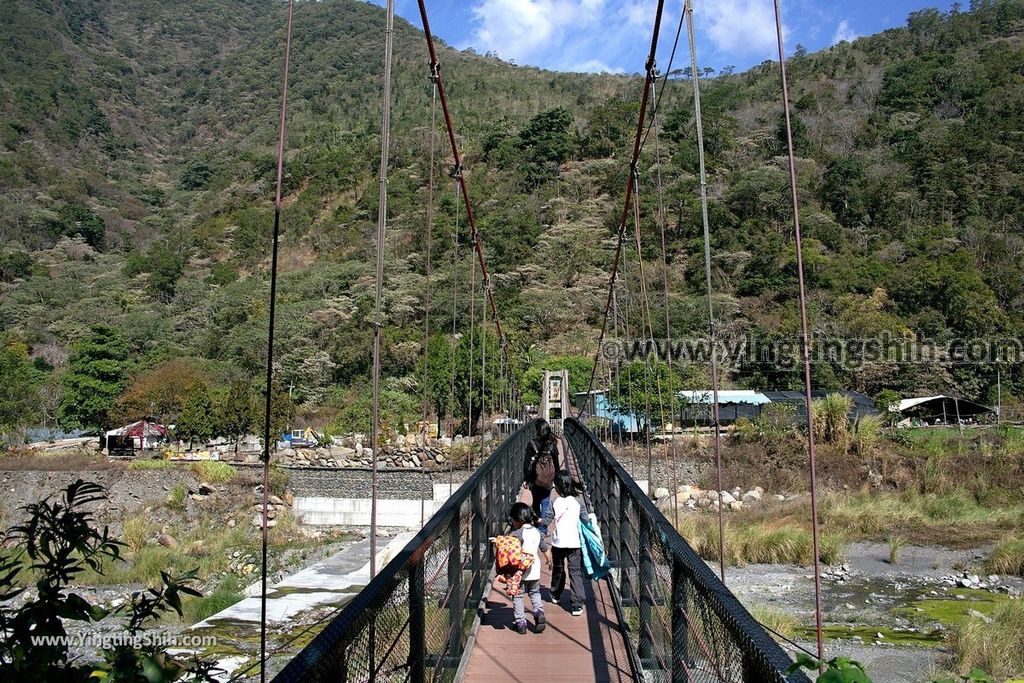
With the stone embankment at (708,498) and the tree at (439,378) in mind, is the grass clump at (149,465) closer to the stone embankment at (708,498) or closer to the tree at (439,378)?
the tree at (439,378)

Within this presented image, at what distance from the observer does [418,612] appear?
6.22 ft

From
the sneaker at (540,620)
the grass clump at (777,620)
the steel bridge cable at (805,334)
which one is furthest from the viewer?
the grass clump at (777,620)

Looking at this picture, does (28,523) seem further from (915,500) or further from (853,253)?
(853,253)

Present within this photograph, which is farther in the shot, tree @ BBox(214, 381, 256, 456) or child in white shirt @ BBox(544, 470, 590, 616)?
tree @ BBox(214, 381, 256, 456)

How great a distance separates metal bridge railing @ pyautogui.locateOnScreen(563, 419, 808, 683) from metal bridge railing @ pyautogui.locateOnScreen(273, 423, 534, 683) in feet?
2.05

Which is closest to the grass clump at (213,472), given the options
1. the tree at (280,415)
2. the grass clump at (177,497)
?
the grass clump at (177,497)

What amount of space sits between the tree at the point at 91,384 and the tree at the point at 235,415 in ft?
19.7

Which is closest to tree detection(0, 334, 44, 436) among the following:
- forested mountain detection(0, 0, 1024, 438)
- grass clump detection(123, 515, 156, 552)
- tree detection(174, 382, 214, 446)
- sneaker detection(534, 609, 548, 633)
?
forested mountain detection(0, 0, 1024, 438)

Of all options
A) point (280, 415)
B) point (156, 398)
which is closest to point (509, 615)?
point (280, 415)

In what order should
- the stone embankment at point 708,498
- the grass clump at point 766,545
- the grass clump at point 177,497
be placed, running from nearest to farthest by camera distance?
the grass clump at point 766,545, the stone embankment at point 708,498, the grass clump at point 177,497

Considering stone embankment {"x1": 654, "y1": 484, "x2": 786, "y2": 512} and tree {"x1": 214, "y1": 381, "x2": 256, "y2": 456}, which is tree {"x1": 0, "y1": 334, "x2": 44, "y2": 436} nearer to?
tree {"x1": 214, "y1": 381, "x2": 256, "y2": 456}

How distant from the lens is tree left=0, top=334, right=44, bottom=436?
76.7 ft

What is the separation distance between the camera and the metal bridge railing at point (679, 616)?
3.90 ft

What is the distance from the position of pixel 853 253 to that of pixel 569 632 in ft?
117
